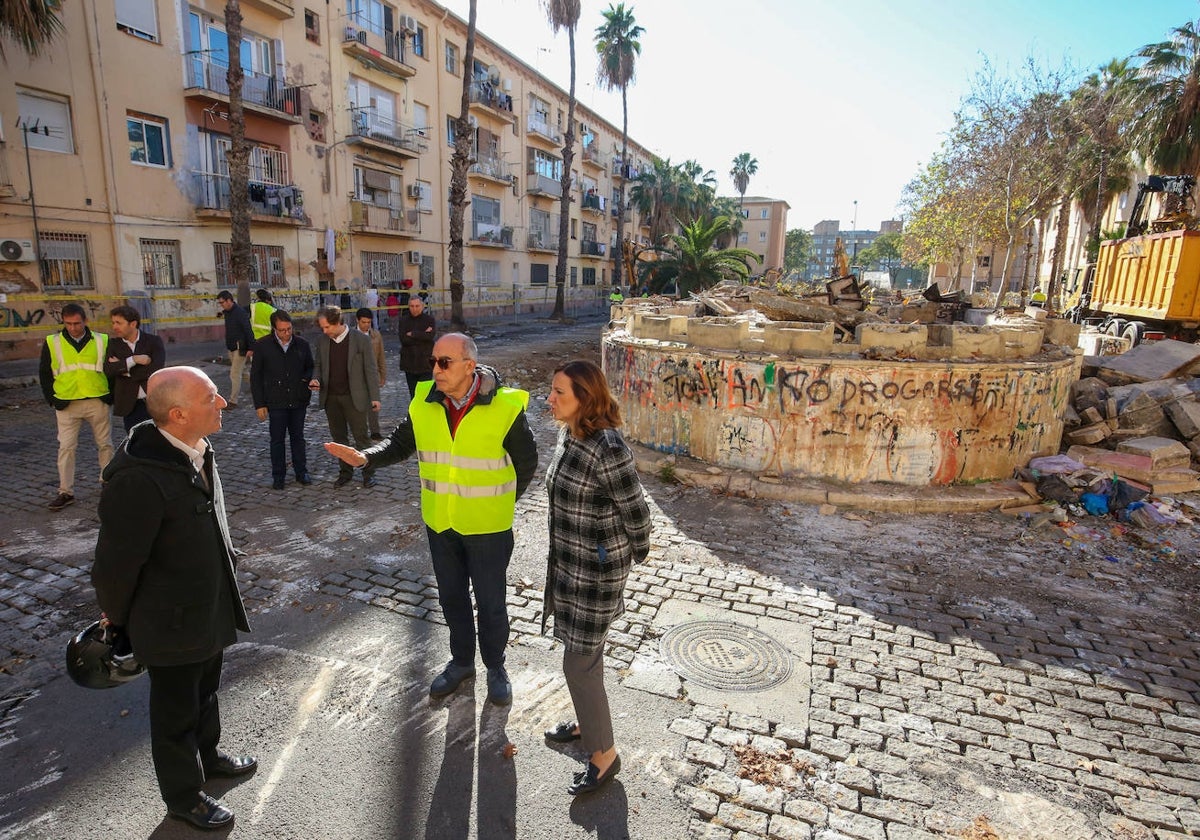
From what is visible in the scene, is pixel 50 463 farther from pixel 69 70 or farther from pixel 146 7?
pixel 146 7

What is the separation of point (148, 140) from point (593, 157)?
1169 inches

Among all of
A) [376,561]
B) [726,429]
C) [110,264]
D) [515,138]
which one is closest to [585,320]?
[515,138]

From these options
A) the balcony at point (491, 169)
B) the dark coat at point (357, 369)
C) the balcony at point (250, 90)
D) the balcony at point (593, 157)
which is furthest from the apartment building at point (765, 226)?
the dark coat at point (357, 369)

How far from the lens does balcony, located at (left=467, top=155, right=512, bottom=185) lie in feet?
101

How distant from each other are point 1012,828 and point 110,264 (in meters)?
20.4

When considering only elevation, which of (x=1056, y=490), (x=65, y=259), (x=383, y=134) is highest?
(x=383, y=134)

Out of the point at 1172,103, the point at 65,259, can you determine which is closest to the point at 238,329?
the point at 65,259

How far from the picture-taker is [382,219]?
80.7 ft

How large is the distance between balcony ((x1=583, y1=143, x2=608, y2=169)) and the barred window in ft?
80.5

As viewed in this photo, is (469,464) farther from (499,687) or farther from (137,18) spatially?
(137,18)

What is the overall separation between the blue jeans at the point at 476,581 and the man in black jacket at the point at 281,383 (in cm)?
390

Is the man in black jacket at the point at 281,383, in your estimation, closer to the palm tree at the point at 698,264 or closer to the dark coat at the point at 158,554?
the dark coat at the point at 158,554

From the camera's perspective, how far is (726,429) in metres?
6.99

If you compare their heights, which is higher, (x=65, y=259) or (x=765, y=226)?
(x=765, y=226)
